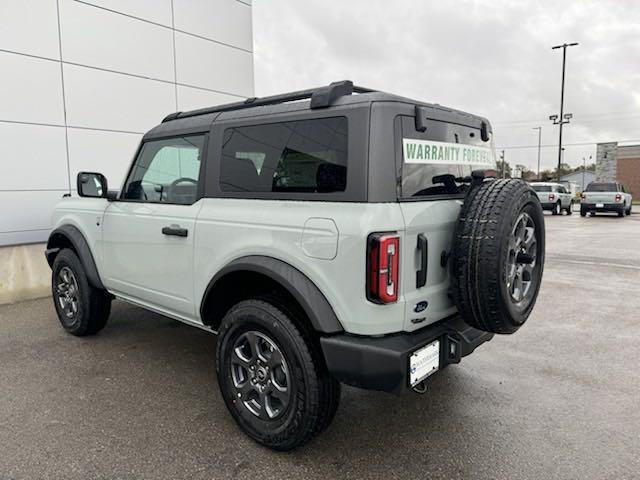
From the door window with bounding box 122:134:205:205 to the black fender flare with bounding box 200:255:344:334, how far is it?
0.88m

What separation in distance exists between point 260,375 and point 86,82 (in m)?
6.65

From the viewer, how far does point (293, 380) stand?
2424 mm

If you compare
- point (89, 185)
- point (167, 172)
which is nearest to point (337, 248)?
point (167, 172)

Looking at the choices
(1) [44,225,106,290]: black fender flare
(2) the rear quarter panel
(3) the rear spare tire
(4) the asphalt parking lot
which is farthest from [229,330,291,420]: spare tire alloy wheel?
(1) [44,225,106,290]: black fender flare

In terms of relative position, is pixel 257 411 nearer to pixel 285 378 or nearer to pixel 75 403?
pixel 285 378

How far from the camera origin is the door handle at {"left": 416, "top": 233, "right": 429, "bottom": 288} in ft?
7.72

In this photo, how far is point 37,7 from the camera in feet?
22.0

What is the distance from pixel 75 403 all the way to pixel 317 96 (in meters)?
2.60

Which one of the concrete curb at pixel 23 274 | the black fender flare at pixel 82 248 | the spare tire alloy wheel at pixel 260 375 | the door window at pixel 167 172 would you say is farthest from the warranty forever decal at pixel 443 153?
the concrete curb at pixel 23 274

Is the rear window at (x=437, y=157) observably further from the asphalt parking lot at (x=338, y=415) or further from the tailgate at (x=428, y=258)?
the asphalt parking lot at (x=338, y=415)

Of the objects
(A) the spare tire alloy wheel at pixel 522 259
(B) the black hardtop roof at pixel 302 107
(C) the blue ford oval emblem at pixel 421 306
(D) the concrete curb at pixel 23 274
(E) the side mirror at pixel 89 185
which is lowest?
(D) the concrete curb at pixel 23 274

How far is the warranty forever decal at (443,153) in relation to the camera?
243 centimetres

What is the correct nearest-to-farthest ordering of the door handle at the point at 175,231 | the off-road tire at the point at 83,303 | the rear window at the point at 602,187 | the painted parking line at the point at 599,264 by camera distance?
1. the door handle at the point at 175,231
2. the off-road tire at the point at 83,303
3. the painted parking line at the point at 599,264
4. the rear window at the point at 602,187

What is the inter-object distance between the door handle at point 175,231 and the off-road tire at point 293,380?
710 millimetres
